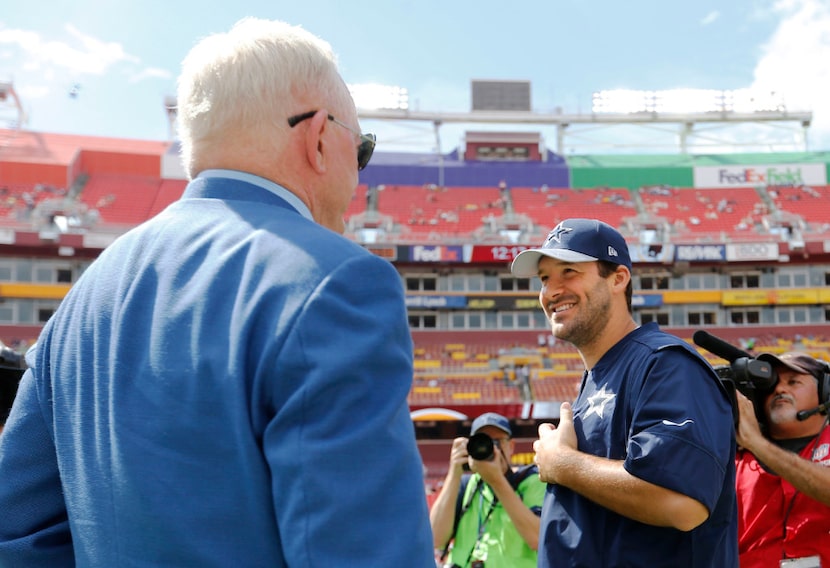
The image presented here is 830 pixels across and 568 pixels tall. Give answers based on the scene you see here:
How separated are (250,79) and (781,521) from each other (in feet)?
11.1

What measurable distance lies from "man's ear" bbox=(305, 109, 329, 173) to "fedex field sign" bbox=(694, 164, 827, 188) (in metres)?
40.6

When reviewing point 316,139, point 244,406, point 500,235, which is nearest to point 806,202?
point 500,235

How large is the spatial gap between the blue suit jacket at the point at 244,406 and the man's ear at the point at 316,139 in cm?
17

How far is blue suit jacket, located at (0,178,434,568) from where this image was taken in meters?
1.07

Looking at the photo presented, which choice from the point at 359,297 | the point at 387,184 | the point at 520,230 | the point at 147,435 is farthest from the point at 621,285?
the point at 387,184

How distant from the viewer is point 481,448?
410 centimetres

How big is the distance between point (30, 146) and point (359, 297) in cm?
4114

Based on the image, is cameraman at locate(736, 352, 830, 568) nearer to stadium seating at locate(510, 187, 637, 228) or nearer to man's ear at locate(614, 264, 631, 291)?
man's ear at locate(614, 264, 631, 291)

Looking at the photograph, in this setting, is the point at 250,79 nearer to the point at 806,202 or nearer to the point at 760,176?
the point at 806,202

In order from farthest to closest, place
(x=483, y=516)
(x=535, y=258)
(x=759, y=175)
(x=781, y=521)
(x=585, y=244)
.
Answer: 1. (x=759, y=175)
2. (x=483, y=516)
3. (x=781, y=521)
4. (x=535, y=258)
5. (x=585, y=244)

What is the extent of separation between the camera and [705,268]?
33000mm

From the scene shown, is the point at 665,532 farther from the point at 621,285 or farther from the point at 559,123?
the point at 559,123

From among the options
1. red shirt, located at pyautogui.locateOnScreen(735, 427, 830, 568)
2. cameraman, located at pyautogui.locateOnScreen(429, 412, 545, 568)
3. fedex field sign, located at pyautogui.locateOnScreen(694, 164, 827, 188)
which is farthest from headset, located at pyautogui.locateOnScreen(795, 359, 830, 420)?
fedex field sign, located at pyautogui.locateOnScreen(694, 164, 827, 188)

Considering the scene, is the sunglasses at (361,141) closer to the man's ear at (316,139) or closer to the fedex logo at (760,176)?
the man's ear at (316,139)
